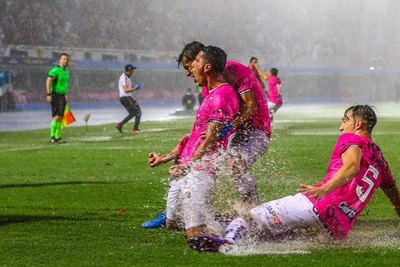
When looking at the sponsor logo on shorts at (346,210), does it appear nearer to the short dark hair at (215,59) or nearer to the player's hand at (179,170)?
the player's hand at (179,170)

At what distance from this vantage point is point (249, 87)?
23.5ft

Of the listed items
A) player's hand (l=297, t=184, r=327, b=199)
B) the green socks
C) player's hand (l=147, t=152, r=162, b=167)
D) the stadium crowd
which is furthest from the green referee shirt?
the stadium crowd

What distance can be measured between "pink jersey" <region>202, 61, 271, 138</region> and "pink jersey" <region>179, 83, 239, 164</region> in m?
0.56

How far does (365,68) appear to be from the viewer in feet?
213

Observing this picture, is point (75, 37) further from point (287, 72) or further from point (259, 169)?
point (259, 169)

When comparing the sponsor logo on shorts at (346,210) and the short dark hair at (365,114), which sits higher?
the short dark hair at (365,114)

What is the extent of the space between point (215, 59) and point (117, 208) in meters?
2.58

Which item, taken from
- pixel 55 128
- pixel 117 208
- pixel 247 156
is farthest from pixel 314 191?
pixel 55 128

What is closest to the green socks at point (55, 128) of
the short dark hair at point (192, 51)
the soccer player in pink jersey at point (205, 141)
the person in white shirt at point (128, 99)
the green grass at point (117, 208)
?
the green grass at point (117, 208)

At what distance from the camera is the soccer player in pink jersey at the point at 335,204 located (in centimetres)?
615

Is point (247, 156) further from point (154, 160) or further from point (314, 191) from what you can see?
point (314, 191)

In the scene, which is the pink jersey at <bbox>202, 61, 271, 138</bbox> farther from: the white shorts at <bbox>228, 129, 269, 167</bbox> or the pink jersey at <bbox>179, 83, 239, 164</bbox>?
the pink jersey at <bbox>179, 83, 239, 164</bbox>

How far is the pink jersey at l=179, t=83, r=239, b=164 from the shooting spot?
251 inches

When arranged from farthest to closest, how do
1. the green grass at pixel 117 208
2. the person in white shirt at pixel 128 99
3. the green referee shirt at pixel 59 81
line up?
the person in white shirt at pixel 128 99, the green referee shirt at pixel 59 81, the green grass at pixel 117 208
